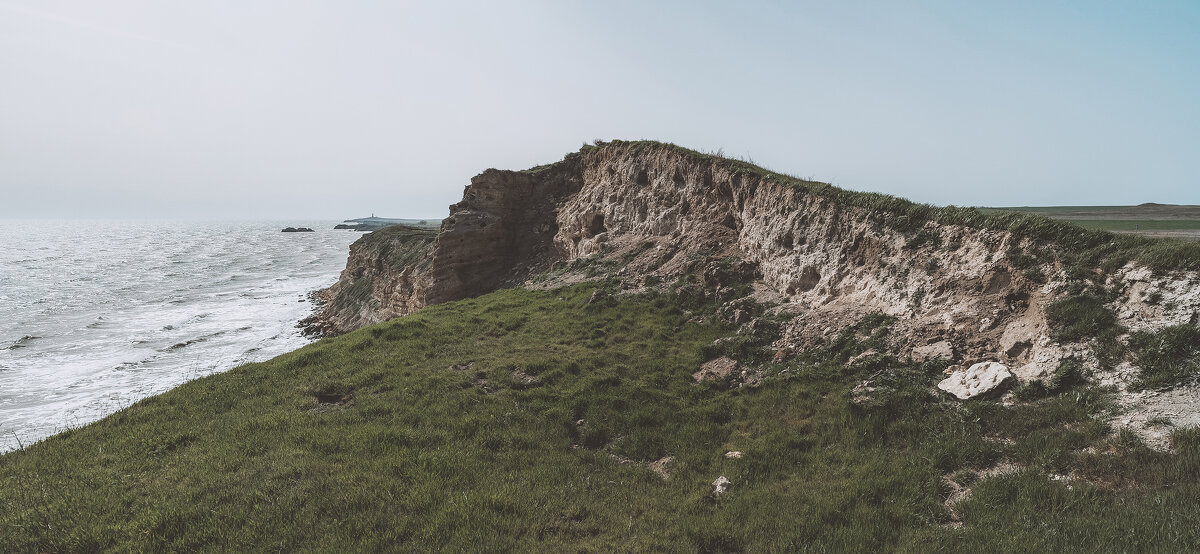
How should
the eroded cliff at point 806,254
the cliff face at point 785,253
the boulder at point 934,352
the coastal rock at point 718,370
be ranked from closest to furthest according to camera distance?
the eroded cliff at point 806,254 → the cliff face at point 785,253 → the boulder at point 934,352 → the coastal rock at point 718,370

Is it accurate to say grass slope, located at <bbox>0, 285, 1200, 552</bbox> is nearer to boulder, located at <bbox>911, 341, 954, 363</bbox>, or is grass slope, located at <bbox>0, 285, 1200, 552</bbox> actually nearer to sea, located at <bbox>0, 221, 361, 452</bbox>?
boulder, located at <bbox>911, 341, 954, 363</bbox>

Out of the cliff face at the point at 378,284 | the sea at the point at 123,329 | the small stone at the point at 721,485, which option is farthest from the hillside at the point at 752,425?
the cliff face at the point at 378,284

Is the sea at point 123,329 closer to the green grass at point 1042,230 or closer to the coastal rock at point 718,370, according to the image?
the coastal rock at point 718,370

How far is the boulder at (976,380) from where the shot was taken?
25.9ft

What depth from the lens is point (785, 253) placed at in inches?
588

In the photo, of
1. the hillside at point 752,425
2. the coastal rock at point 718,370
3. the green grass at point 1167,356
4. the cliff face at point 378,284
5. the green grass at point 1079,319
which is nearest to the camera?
the hillside at point 752,425

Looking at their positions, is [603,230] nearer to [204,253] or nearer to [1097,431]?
[1097,431]

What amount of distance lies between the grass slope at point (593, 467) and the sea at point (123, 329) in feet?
28.2

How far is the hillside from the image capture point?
5.85 meters

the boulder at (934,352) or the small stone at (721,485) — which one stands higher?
the boulder at (934,352)

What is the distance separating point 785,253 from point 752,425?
24.2 ft

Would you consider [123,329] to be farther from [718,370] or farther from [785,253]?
[785,253]

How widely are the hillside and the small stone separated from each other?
9.4 inches

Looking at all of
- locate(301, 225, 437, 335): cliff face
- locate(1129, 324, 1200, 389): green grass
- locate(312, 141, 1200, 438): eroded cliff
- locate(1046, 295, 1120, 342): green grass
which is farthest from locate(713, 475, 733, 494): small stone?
locate(301, 225, 437, 335): cliff face
